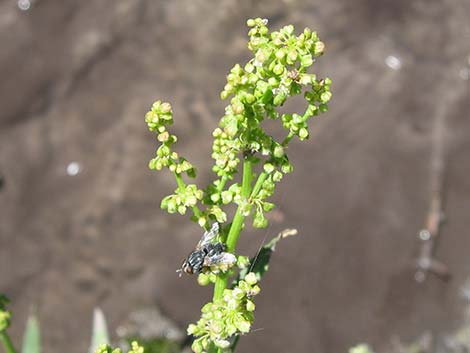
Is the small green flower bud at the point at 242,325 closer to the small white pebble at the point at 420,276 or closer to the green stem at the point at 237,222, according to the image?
the green stem at the point at 237,222

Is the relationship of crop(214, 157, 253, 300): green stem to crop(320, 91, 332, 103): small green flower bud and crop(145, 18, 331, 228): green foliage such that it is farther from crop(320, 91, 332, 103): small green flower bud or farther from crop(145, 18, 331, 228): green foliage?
crop(320, 91, 332, 103): small green flower bud

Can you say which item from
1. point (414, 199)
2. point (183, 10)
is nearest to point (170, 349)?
point (414, 199)

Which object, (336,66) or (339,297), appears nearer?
(339,297)

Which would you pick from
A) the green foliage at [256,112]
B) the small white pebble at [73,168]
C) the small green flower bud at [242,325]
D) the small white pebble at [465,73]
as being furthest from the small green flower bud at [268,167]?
the small white pebble at [465,73]

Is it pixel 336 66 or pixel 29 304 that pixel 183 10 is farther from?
pixel 29 304

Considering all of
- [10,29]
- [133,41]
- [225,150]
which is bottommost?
[225,150]

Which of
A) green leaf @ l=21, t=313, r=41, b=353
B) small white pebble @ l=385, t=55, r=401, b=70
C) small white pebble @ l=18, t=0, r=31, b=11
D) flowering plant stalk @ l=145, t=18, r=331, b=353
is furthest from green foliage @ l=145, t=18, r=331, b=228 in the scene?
small white pebble @ l=18, t=0, r=31, b=11
